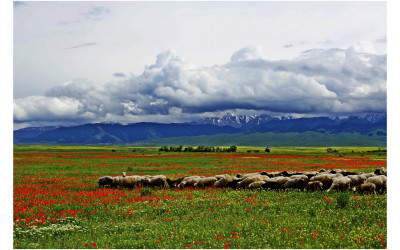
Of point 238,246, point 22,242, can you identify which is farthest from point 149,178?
point 238,246

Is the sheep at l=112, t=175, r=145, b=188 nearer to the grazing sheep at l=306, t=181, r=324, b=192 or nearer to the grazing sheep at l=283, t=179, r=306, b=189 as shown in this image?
the grazing sheep at l=283, t=179, r=306, b=189

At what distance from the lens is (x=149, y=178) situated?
84.2ft

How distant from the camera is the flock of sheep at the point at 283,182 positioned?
19.7 metres

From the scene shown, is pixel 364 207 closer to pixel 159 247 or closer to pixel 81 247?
pixel 159 247

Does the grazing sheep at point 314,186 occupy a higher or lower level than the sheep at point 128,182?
higher

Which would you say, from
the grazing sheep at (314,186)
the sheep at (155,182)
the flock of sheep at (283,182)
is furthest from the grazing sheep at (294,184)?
the sheep at (155,182)

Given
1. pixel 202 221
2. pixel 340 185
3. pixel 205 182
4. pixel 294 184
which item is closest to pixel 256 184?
pixel 294 184

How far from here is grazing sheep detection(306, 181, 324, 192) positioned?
68.0 ft

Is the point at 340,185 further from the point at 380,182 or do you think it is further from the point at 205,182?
the point at 205,182

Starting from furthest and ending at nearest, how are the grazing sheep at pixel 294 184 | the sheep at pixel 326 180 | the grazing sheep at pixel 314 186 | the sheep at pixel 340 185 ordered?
the grazing sheep at pixel 294 184 → the sheep at pixel 326 180 → the grazing sheep at pixel 314 186 → the sheep at pixel 340 185

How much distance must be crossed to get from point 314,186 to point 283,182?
2.24m

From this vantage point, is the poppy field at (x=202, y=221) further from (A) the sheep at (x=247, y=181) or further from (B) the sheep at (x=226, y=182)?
(B) the sheep at (x=226, y=182)

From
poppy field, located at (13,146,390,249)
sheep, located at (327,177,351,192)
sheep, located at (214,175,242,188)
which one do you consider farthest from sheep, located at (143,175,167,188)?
sheep, located at (327,177,351,192)

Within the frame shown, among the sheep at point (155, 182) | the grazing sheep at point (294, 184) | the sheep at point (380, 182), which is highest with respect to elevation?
the sheep at point (380, 182)
